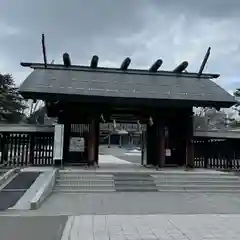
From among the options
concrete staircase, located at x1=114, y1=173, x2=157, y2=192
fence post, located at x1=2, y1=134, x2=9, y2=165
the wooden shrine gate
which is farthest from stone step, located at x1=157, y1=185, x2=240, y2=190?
fence post, located at x1=2, y1=134, x2=9, y2=165

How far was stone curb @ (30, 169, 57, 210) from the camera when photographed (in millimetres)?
8781

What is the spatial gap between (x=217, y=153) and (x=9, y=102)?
2925cm

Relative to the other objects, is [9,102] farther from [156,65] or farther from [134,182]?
[134,182]

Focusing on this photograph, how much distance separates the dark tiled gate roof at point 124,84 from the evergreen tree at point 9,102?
73.0 ft

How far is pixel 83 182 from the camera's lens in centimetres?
1251

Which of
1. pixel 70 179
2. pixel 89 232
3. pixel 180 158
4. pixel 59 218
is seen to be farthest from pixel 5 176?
pixel 180 158

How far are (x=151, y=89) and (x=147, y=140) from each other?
3.12m

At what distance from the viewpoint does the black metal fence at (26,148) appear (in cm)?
1656

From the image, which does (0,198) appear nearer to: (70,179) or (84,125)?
(70,179)

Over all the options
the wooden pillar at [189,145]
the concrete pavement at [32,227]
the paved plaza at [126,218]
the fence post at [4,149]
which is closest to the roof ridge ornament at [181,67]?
the wooden pillar at [189,145]

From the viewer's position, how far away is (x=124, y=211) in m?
8.60

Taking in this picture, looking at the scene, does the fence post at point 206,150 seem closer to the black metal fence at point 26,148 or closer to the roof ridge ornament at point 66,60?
the black metal fence at point 26,148

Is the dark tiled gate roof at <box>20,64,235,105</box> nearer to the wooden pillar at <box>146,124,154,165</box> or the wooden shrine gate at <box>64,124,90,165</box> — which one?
the wooden shrine gate at <box>64,124,90,165</box>

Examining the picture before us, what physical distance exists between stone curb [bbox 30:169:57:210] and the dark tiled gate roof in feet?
13.2
